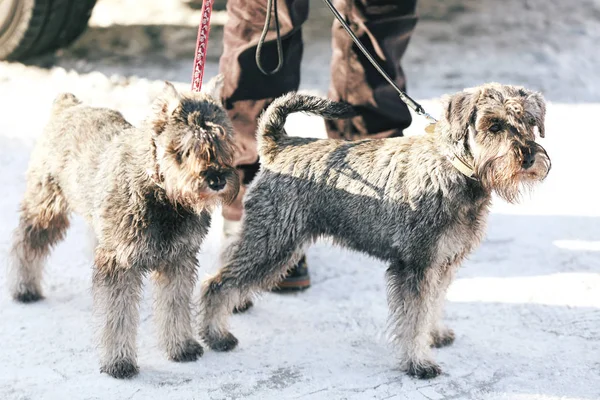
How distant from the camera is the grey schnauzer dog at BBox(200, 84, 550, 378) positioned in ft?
12.0

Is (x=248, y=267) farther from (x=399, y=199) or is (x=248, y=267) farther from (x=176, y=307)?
(x=399, y=199)

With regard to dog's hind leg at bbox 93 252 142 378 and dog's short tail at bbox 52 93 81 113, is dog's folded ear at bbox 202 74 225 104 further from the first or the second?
dog's short tail at bbox 52 93 81 113

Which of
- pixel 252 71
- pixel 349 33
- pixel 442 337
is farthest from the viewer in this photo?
pixel 252 71

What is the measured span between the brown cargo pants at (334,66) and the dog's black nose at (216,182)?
4.04ft

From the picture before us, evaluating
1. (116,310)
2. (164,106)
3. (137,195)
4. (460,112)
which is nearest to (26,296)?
(116,310)

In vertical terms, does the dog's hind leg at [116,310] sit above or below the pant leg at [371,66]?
below

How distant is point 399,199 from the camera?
395 cm

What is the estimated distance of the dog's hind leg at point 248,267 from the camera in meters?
4.15

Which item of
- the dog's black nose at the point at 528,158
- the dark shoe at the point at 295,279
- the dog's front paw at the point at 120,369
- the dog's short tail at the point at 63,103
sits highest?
the dog's short tail at the point at 63,103

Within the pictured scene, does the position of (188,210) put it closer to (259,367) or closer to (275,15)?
(259,367)

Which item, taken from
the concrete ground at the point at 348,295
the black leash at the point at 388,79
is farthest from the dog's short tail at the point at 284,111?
the concrete ground at the point at 348,295

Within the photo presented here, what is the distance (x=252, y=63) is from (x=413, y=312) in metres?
1.76

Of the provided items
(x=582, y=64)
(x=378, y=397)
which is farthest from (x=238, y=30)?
(x=582, y=64)

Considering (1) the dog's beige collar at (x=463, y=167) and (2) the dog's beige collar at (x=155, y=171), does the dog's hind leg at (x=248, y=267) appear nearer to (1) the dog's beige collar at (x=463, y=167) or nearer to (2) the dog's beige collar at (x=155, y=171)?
(2) the dog's beige collar at (x=155, y=171)
